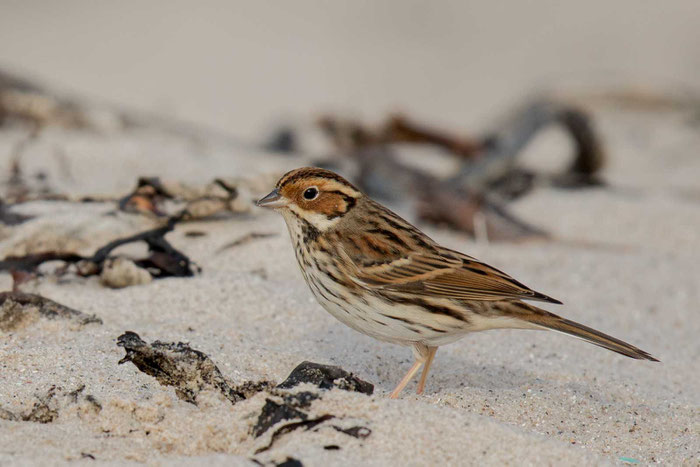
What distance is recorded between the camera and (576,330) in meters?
4.58

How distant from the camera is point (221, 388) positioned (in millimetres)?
4223

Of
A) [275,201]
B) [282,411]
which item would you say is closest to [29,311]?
[275,201]

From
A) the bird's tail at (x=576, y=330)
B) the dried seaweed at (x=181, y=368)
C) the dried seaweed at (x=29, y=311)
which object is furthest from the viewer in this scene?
the dried seaweed at (x=29, y=311)

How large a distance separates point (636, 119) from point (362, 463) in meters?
9.38

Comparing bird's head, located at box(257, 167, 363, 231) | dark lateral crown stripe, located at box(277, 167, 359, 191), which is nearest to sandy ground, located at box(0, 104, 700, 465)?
bird's head, located at box(257, 167, 363, 231)

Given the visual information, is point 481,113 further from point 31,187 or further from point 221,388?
point 221,388

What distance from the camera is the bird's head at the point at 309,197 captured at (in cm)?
506

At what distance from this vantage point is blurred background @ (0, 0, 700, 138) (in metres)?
13.9

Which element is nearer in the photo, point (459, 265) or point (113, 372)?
point (113, 372)

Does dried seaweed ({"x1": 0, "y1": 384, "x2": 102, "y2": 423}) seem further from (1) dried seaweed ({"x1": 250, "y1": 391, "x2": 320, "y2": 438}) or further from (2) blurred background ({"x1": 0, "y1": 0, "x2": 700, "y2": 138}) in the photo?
(2) blurred background ({"x1": 0, "y1": 0, "x2": 700, "y2": 138})

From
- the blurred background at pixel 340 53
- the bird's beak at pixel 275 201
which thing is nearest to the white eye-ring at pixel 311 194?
the bird's beak at pixel 275 201

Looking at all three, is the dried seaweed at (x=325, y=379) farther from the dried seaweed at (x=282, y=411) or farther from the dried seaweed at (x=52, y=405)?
the dried seaweed at (x=52, y=405)

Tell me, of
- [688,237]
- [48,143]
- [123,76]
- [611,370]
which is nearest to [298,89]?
[123,76]

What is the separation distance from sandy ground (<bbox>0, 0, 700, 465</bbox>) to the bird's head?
2.28ft
